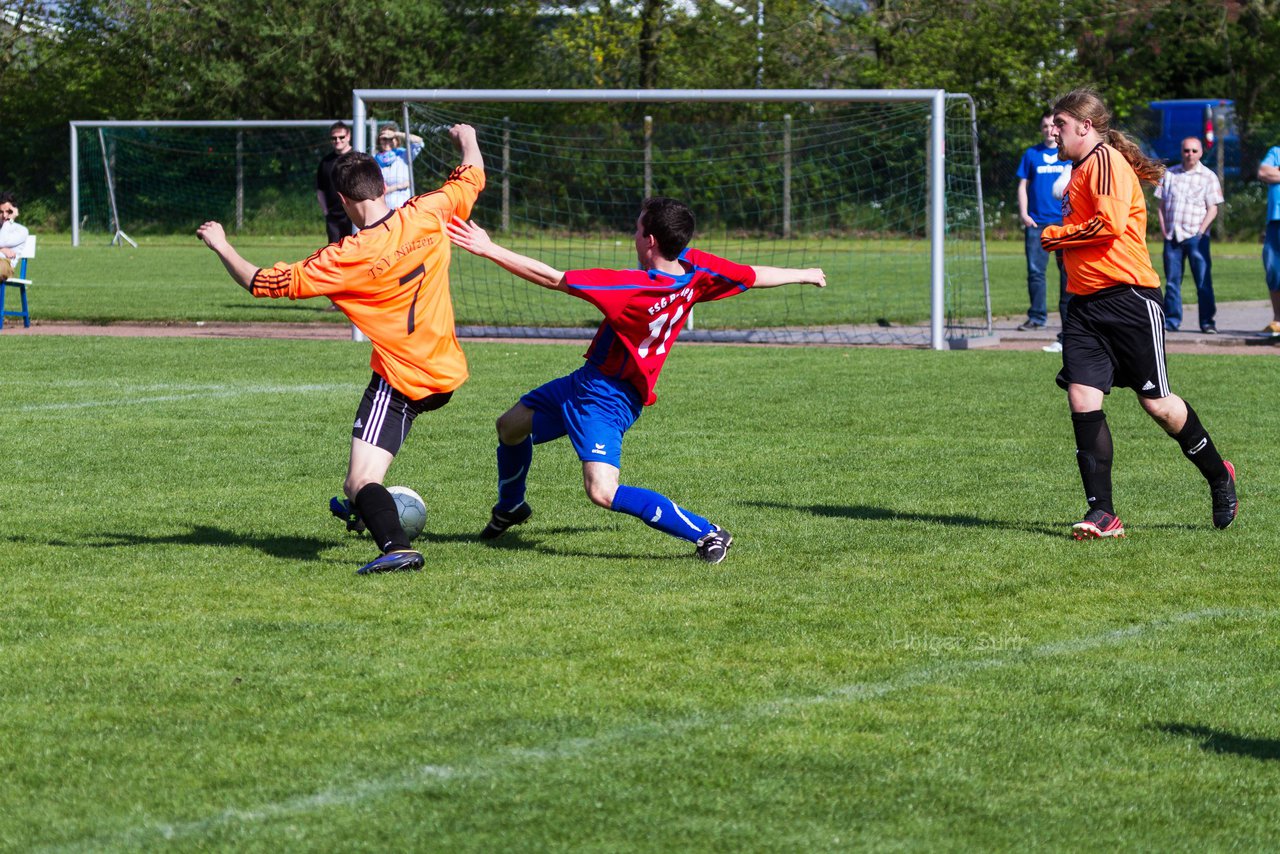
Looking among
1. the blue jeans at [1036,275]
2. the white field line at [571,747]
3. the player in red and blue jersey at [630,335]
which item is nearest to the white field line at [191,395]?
the player in red and blue jersey at [630,335]

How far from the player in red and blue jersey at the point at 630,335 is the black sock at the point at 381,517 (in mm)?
732

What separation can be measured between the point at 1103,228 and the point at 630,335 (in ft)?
6.60

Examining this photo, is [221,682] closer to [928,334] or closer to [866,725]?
[866,725]

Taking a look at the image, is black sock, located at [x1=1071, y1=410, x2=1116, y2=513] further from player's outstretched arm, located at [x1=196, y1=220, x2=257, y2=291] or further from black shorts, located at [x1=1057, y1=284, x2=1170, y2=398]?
player's outstretched arm, located at [x1=196, y1=220, x2=257, y2=291]

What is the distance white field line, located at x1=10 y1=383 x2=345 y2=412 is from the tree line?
27663 mm

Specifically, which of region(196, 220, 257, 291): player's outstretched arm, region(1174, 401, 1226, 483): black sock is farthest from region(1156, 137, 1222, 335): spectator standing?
region(196, 220, 257, 291): player's outstretched arm

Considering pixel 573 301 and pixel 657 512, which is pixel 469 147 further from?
pixel 573 301

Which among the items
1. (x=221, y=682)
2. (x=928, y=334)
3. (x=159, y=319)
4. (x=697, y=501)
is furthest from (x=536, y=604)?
(x=159, y=319)

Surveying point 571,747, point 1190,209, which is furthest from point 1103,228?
point 1190,209

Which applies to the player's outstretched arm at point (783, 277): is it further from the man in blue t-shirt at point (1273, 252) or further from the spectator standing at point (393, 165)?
the man in blue t-shirt at point (1273, 252)

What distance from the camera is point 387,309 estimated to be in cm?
645

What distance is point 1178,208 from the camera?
1605cm

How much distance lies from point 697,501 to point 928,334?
939cm

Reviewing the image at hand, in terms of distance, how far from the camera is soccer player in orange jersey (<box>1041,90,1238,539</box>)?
22.8 feet
